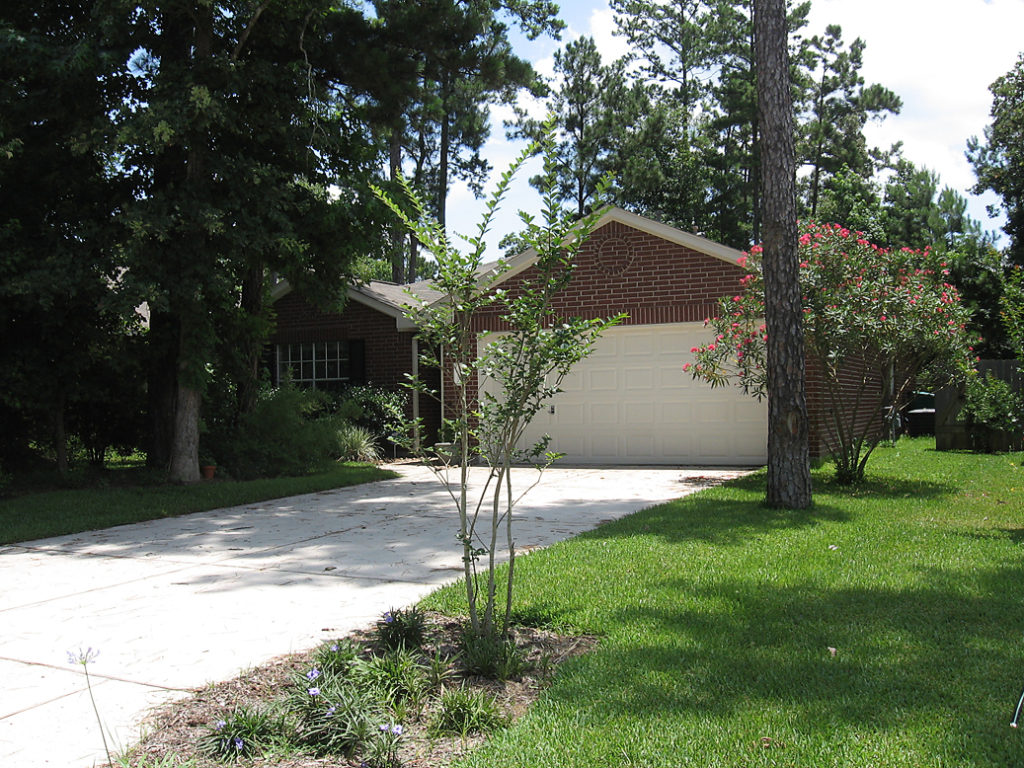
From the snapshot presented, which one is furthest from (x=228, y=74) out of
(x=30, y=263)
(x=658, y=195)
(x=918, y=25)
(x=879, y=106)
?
(x=879, y=106)

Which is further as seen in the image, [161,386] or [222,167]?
[161,386]

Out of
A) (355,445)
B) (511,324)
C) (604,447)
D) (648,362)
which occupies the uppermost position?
(648,362)

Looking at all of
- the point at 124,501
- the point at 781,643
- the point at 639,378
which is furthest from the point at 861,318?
the point at 124,501

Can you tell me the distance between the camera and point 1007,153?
1056 inches

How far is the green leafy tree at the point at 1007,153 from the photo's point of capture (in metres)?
24.5

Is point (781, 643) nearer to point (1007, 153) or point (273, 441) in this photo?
point (273, 441)

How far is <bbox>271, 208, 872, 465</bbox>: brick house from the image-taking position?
42.6 feet

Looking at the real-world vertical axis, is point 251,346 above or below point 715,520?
above

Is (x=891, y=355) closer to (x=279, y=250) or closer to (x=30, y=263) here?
(x=279, y=250)

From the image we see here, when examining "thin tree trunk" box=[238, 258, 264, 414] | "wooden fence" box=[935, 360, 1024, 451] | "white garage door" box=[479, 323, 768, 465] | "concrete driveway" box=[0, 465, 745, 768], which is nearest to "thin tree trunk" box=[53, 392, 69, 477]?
"thin tree trunk" box=[238, 258, 264, 414]

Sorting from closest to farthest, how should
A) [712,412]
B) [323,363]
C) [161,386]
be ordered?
[161,386]
[712,412]
[323,363]

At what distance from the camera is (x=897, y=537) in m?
6.46

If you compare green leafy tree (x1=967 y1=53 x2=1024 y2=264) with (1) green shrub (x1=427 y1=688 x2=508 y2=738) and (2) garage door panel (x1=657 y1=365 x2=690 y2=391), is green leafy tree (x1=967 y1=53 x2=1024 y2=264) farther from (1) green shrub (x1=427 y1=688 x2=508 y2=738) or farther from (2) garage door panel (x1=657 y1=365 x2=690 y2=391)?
(1) green shrub (x1=427 y1=688 x2=508 y2=738)

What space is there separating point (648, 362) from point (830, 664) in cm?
1008
